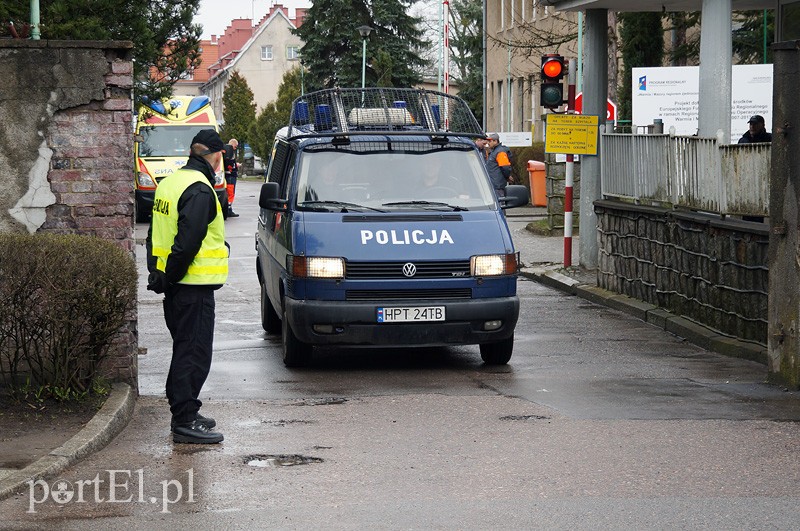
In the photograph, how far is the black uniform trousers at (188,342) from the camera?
28.1 feet

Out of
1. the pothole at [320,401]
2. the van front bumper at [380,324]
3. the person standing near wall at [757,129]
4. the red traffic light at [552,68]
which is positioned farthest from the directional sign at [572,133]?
the pothole at [320,401]

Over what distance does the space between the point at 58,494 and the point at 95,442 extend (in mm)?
1067

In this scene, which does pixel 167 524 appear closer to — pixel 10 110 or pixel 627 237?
pixel 10 110

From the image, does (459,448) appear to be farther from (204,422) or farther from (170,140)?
(170,140)

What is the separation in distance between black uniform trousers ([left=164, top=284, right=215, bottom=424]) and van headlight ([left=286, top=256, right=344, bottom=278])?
2.59 m

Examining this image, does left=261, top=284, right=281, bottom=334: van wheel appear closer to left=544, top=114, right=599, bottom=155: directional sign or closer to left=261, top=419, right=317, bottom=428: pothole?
left=261, top=419, right=317, bottom=428: pothole

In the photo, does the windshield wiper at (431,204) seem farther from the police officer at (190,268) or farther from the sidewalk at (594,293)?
the police officer at (190,268)

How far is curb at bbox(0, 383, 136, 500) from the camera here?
711 centimetres

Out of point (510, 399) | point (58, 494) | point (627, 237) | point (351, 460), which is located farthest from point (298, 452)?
point (627, 237)

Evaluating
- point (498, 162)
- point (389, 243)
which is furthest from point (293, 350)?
point (498, 162)

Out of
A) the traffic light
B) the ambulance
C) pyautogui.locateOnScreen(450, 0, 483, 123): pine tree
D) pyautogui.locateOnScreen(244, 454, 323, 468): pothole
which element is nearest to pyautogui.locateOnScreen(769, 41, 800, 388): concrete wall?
pyautogui.locateOnScreen(244, 454, 323, 468): pothole

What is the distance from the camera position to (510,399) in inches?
398

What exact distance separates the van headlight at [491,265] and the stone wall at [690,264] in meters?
2.37

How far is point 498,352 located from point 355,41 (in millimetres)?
57066
